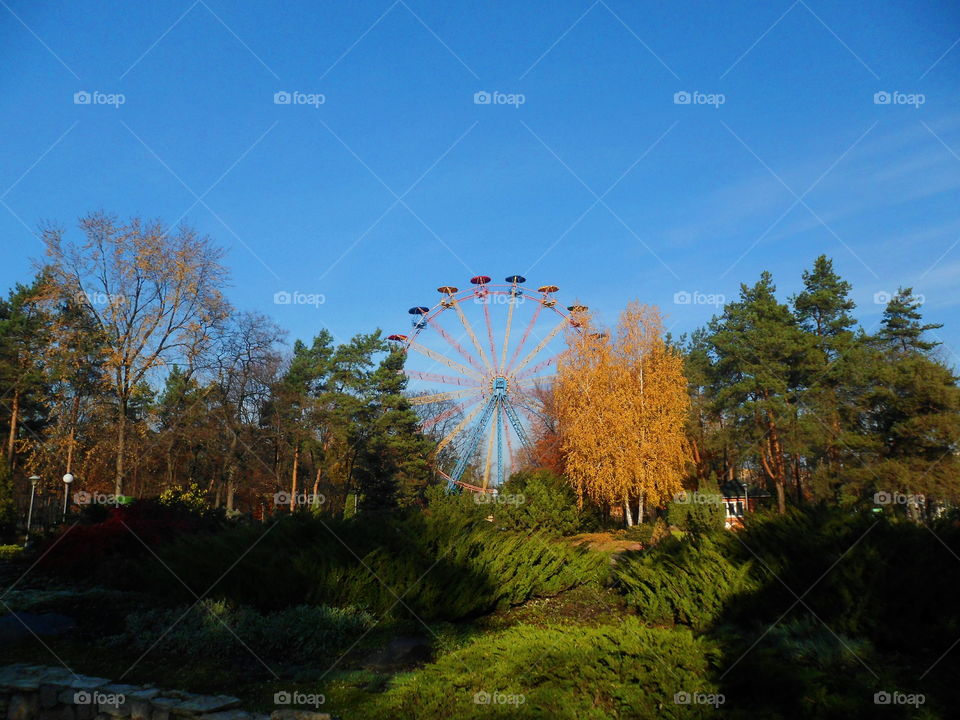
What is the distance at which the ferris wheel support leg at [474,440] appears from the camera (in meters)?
28.7

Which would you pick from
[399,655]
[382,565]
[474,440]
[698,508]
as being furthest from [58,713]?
[474,440]

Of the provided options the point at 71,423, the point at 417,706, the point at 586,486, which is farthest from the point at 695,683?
the point at 71,423

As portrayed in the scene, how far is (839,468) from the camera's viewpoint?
96.8 ft

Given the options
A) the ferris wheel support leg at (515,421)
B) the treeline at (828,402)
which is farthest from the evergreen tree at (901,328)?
the ferris wheel support leg at (515,421)

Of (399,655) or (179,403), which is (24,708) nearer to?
(399,655)

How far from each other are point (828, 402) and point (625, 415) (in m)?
12.1

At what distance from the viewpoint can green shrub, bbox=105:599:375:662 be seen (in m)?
6.27

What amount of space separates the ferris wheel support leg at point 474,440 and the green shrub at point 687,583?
2086 centimetres

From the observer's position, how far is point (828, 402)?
30.1 m

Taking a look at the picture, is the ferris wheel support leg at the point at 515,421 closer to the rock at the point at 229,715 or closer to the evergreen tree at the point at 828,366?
the evergreen tree at the point at 828,366

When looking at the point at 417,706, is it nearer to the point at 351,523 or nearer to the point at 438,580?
the point at 438,580

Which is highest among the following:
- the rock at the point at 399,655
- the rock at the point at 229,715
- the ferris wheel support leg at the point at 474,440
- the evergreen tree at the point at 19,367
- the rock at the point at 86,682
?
the evergreen tree at the point at 19,367

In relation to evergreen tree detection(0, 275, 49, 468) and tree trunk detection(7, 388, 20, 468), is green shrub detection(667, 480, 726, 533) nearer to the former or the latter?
evergreen tree detection(0, 275, 49, 468)

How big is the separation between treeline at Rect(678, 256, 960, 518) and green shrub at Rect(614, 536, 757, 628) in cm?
1825
